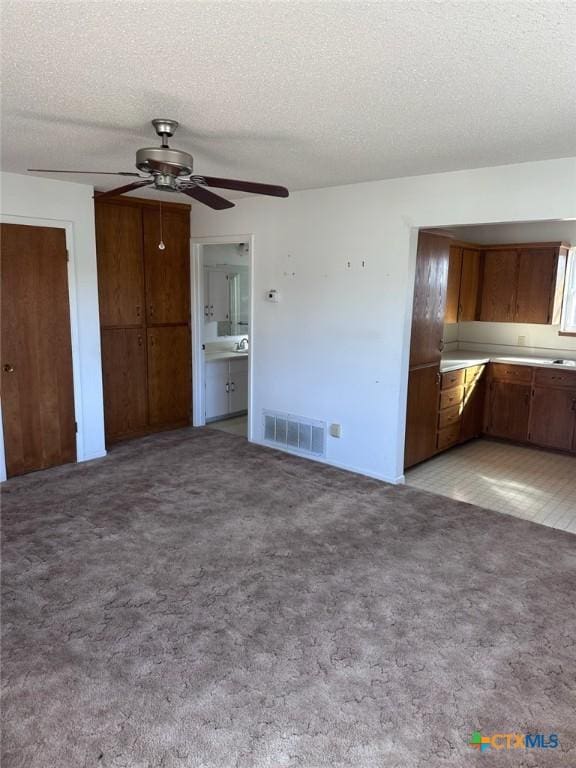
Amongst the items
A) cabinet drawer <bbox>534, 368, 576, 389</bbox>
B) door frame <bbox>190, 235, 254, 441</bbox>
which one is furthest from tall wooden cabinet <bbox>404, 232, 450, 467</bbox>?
door frame <bbox>190, 235, 254, 441</bbox>

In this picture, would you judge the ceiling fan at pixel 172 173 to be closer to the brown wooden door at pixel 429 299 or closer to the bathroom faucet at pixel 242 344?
the brown wooden door at pixel 429 299

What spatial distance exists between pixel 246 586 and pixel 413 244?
2795 millimetres

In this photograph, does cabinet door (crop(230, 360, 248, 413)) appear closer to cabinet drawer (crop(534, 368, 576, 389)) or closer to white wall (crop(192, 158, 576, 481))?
white wall (crop(192, 158, 576, 481))

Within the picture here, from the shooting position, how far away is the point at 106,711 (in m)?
2.02

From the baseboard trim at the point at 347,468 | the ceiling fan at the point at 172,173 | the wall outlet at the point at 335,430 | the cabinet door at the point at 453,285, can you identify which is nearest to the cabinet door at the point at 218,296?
the baseboard trim at the point at 347,468

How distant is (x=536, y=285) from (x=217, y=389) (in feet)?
12.1

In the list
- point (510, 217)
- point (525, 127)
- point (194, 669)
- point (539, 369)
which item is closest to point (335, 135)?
point (525, 127)

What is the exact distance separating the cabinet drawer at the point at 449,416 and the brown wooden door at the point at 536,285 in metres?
1.36

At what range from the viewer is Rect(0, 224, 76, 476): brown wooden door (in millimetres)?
4168

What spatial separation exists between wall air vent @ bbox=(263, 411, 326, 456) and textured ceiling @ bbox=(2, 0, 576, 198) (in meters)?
2.43

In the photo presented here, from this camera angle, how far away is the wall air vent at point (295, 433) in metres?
4.87

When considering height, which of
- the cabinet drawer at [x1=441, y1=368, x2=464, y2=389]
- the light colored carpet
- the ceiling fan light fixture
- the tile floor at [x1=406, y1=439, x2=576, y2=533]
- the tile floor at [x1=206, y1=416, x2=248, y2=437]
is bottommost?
the light colored carpet

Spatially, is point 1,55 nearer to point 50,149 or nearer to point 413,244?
point 50,149

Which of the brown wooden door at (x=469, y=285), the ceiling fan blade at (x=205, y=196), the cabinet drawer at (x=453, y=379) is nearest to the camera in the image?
the ceiling fan blade at (x=205, y=196)
